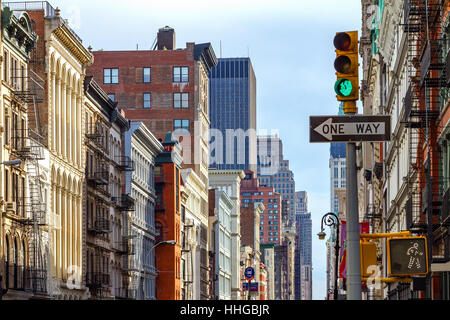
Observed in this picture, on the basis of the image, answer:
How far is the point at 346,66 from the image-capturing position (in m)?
14.7

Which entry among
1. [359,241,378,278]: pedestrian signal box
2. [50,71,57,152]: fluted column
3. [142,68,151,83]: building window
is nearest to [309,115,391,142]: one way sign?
[359,241,378,278]: pedestrian signal box

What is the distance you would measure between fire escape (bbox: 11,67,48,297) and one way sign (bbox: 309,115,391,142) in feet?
161

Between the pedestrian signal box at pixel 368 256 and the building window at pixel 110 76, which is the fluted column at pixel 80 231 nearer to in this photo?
the pedestrian signal box at pixel 368 256

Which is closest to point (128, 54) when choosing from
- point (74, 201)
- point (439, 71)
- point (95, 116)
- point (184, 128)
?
point (184, 128)

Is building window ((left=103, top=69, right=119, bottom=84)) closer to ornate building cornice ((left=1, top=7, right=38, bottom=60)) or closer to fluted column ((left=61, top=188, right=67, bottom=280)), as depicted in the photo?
fluted column ((left=61, top=188, right=67, bottom=280))

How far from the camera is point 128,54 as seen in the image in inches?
5901

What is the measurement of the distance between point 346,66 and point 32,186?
5410 centimetres

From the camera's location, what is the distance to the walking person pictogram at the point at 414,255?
57.5 feet

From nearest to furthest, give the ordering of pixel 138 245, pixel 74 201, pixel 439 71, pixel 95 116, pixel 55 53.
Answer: pixel 439 71
pixel 55 53
pixel 74 201
pixel 95 116
pixel 138 245

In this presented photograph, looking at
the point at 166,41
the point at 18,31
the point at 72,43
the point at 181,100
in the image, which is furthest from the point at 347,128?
the point at 166,41

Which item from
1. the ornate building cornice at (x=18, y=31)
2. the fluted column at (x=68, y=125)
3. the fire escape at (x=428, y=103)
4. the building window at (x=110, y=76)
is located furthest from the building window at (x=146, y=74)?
the fire escape at (x=428, y=103)
